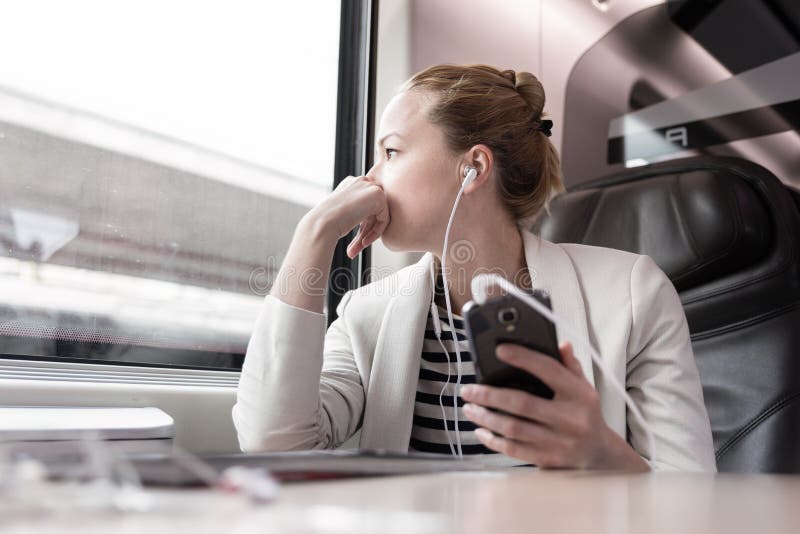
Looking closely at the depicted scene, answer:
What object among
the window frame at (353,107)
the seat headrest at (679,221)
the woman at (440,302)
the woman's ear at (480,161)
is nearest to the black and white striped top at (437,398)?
the woman at (440,302)

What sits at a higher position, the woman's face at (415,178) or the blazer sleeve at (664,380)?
the woman's face at (415,178)

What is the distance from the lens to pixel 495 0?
201 centimetres

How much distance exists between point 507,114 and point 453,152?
13cm

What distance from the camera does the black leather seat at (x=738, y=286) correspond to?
111 centimetres

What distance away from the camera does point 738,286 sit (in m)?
1.17

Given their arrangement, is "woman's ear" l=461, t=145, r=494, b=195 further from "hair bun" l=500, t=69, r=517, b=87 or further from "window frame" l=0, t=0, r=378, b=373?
"window frame" l=0, t=0, r=378, b=373

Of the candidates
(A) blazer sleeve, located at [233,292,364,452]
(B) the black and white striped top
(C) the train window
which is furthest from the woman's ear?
(C) the train window

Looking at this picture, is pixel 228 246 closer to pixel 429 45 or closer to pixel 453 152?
pixel 453 152

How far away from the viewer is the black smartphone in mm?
638

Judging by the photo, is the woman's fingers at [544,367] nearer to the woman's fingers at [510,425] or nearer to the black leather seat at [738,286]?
the woman's fingers at [510,425]

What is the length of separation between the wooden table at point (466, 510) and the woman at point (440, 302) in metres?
0.25

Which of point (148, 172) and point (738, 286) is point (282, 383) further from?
point (738, 286)

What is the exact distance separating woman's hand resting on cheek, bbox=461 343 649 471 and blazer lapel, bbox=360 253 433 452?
0.40 m

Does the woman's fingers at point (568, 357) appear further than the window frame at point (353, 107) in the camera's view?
No
